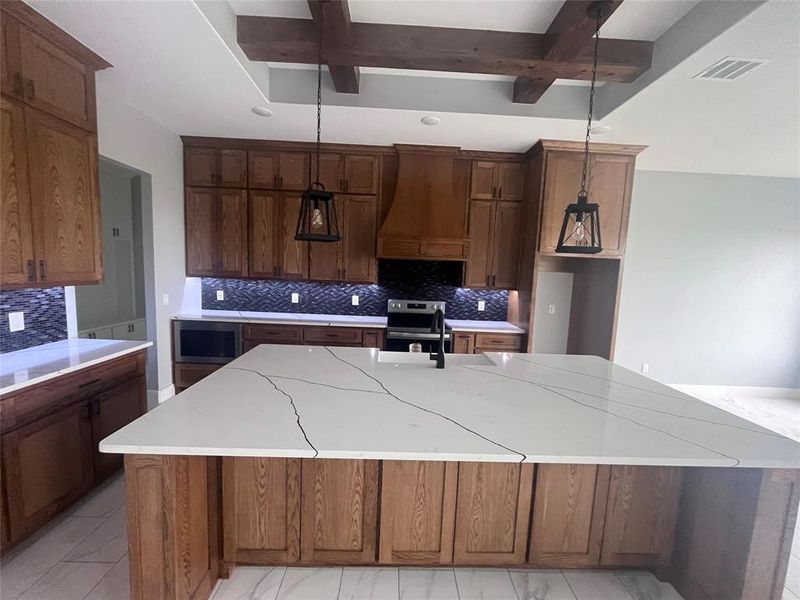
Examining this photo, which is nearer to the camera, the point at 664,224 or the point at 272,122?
the point at 272,122

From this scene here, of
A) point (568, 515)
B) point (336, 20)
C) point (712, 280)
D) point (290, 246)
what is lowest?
point (568, 515)

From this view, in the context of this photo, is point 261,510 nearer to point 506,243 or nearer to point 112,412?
point 112,412

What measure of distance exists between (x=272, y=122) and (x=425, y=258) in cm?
186

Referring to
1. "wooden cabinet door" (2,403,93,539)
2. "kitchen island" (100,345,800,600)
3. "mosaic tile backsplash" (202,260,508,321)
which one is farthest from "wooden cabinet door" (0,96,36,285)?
"mosaic tile backsplash" (202,260,508,321)

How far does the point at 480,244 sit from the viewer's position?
12.2 feet

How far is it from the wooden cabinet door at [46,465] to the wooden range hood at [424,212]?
2.57 meters

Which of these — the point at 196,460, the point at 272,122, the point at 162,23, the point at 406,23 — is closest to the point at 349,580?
the point at 196,460

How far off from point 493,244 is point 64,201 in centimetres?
344

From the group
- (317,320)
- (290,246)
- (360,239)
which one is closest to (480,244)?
(360,239)

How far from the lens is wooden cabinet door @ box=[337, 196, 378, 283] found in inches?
144

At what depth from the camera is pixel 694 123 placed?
2.66m

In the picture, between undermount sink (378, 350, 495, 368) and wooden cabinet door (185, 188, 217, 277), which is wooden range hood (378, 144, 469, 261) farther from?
wooden cabinet door (185, 188, 217, 277)

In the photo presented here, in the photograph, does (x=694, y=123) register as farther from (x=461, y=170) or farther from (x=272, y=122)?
(x=272, y=122)

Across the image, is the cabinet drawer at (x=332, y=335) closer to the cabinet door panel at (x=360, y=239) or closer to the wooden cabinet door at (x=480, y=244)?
the cabinet door panel at (x=360, y=239)
